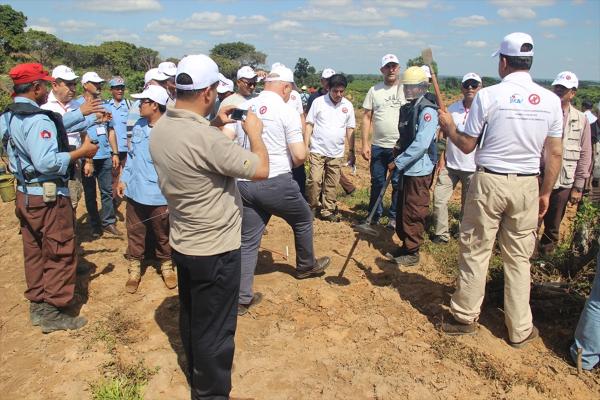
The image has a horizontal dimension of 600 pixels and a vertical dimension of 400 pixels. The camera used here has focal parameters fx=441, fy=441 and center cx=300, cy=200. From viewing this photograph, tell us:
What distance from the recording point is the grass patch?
114 inches

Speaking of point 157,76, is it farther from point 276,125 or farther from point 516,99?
point 516,99

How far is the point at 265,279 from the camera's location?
15.4 ft

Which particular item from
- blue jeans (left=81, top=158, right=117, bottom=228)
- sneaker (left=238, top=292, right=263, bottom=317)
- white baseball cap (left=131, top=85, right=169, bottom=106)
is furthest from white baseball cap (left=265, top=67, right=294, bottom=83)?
blue jeans (left=81, top=158, right=117, bottom=228)

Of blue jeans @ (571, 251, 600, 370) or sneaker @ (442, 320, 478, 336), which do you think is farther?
sneaker @ (442, 320, 478, 336)

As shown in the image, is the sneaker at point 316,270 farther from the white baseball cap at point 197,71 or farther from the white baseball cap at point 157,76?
the white baseball cap at point 197,71

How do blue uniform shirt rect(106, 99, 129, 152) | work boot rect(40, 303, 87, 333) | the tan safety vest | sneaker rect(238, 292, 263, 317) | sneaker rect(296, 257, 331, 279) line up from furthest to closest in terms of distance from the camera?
blue uniform shirt rect(106, 99, 129, 152)
the tan safety vest
sneaker rect(296, 257, 331, 279)
sneaker rect(238, 292, 263, 317)
work boot rect(40, 303, 87, 333)

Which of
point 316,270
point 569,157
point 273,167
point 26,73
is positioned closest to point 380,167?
point 316,270

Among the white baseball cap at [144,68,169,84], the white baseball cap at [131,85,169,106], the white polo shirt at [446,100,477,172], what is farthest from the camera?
the white polo shirt at [446,100,477,172]

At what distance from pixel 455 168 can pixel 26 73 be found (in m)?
4.48

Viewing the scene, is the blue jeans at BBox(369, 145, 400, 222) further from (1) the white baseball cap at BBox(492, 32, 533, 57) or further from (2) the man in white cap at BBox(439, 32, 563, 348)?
(1) the white baseball cap at BBox(492, 32, 533, 57)

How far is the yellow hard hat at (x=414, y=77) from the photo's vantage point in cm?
443

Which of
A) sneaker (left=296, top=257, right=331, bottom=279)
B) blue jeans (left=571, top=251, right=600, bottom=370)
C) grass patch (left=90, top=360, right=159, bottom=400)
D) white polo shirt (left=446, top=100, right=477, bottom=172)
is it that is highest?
white polo shirt (left=446, top=100, right=477, bottom=172)

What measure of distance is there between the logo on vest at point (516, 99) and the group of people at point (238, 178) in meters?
0.01

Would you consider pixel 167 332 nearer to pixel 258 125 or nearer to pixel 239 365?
pixel 239 365
